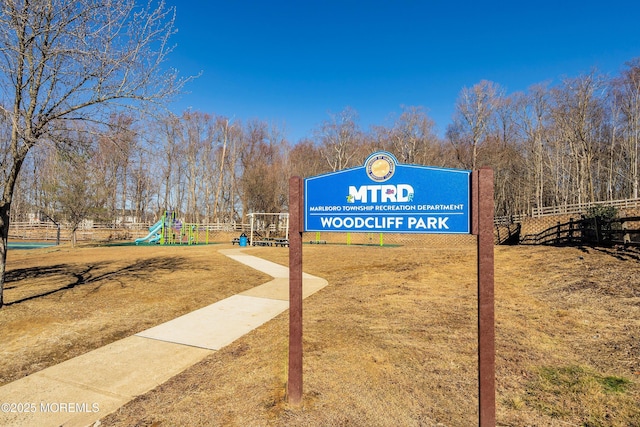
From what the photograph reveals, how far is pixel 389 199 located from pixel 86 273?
1094 centimetres

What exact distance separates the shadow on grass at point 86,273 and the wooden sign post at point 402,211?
708cm

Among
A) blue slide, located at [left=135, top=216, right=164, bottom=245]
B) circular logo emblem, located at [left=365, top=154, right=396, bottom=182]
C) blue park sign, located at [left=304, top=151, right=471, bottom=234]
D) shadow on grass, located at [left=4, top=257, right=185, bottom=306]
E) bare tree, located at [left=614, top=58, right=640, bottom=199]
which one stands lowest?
shadow on grass, located at [left=4, top=257, right=185, bottom=306]

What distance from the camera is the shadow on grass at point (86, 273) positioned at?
8.45m

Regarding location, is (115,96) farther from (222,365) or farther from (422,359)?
(422,359)

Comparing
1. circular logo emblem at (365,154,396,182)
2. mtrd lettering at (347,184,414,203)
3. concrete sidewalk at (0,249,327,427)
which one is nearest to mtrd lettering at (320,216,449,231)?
mtrd lettering at (347,184,414,203)

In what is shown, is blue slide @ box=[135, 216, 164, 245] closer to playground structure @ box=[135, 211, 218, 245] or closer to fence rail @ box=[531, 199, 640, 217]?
playground structure @ box=[135, 211, 218, 245]

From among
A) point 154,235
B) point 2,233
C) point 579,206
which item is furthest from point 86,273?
point 579,206

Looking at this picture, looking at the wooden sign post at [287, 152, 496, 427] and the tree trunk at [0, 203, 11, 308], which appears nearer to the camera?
the wooden sign post at [287, 152, 496, 427]

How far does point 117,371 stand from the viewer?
369cm

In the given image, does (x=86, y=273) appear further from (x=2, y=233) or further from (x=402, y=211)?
(x=402, y=211)

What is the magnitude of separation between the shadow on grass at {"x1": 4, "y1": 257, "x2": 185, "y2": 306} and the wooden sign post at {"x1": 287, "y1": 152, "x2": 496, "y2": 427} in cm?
708

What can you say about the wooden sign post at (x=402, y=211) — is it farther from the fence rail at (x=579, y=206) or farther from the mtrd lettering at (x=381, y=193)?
the fence rail at (x=579, y=206)

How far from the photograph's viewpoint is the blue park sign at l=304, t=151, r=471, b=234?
2852 mm

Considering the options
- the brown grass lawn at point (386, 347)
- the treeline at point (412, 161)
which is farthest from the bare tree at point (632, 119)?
the brown grass lawn at point (386, 347)
